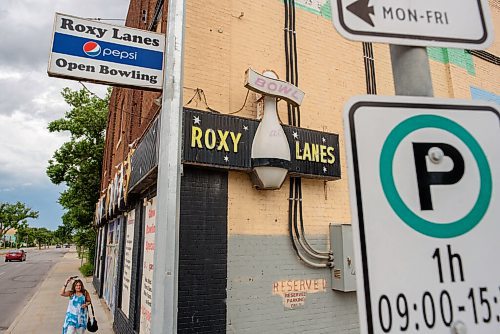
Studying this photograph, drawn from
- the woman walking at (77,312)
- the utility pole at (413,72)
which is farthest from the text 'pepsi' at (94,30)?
the woman walking at (77,312)

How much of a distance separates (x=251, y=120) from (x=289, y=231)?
2141 millimetres

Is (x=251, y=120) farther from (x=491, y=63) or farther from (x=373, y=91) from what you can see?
(x=491, y=63)

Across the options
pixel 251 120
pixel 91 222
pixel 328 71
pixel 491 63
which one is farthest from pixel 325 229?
pixel 91 222

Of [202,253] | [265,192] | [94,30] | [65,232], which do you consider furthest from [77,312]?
[65,232]

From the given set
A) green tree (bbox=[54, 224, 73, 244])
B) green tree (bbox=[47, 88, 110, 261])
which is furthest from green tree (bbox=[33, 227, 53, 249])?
green tree (bbox=[47, 88, 110, 261])

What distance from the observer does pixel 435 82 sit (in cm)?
931

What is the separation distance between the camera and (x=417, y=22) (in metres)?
1.55

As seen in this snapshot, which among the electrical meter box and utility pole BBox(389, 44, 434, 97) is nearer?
utility pole BBox(389, 44, 434, 97)

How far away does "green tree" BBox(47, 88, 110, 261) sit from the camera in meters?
21.0

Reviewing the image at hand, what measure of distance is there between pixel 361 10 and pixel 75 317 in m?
7.55

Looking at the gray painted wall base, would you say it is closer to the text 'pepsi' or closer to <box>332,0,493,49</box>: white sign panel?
the text 'pepsi'

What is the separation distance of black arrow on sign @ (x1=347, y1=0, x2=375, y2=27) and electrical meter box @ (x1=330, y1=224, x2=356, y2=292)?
5517 millimetres

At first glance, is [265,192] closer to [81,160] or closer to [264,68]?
[264,68]

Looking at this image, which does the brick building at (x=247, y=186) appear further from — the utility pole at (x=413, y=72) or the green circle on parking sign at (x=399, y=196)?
the green circle on parking sign at (x=399, y=196)
